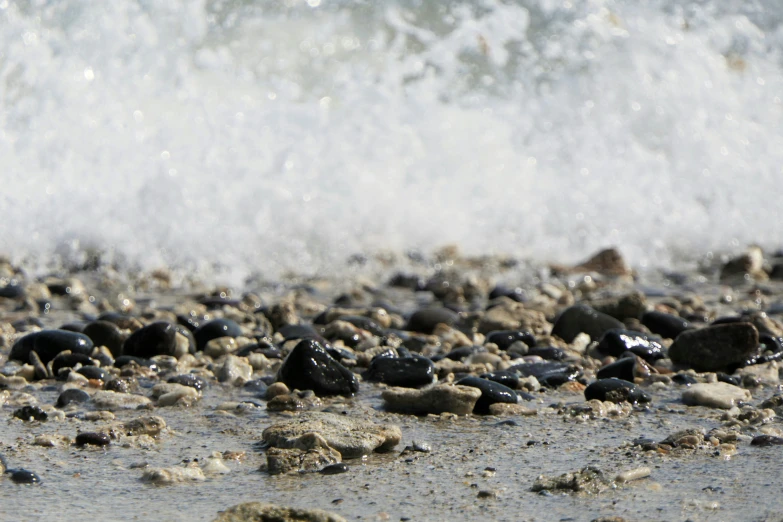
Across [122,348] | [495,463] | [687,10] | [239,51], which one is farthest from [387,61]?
[495,463]

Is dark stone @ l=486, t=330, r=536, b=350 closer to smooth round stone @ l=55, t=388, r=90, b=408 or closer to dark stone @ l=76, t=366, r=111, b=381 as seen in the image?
dark stone @ l=76, t=366, r=111, b=381

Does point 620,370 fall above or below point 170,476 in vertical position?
below

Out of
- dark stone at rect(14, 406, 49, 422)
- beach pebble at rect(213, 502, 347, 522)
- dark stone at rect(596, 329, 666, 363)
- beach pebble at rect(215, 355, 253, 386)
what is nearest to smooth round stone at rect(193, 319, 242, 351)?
beach pebble at rect(215, 355, 253, 386)

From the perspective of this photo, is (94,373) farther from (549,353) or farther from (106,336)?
(549,353)

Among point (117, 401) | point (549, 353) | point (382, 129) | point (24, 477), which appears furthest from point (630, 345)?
point (382, 129)

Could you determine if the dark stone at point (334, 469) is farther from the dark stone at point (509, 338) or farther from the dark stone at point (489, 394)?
the dark stone at point (509, 338)

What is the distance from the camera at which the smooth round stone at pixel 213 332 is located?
372cm

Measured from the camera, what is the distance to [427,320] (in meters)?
4.17

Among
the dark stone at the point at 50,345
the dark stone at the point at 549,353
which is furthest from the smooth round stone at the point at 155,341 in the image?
the dark stone at the point at 549,353

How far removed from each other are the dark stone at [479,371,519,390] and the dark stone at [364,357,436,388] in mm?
177

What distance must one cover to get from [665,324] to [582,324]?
1.27 feet

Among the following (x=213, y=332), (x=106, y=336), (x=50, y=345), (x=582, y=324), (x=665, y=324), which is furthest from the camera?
(x=665, y=324)

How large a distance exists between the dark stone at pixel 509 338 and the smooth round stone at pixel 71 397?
154 cm

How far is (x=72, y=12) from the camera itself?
6.04 m
